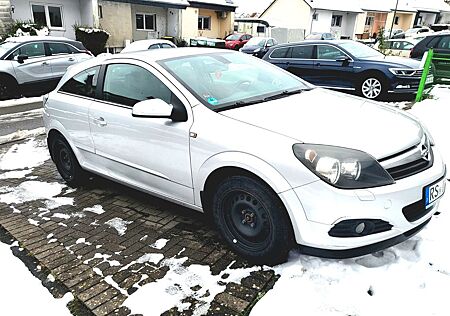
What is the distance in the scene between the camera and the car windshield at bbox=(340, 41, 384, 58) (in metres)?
9.12

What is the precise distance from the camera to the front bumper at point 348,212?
90.6 inches

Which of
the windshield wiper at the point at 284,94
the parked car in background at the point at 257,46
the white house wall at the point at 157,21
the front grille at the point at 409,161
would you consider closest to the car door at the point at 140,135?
the windshield wiper at the point at 284,94

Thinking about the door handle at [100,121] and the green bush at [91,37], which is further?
the green bush at [91,37]

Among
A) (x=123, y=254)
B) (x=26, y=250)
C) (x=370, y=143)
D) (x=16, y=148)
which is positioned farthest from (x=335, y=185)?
(x=16, y=148)

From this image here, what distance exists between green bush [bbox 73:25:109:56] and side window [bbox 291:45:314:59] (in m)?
12.9

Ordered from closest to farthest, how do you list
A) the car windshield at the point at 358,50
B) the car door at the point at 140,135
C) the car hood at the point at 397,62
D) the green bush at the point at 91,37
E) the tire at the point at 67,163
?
the car door at the point at 140,135 → the tire at the point at 67,163 → the car hood at the point at 397,62 → the car windshield at the point at 358,50 → the green bush at the point at 91,37

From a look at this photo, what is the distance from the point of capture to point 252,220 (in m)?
2.73

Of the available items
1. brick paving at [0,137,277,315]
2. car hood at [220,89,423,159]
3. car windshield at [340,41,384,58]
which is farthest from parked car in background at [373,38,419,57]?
brick paving at [0,137,277,315]

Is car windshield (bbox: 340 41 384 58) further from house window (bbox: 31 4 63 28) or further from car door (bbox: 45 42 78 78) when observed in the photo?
house window (bbox: 31 4 63 28)

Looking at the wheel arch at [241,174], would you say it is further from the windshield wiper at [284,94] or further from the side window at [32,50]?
the side window at [32,50]

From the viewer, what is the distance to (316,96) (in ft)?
11.2

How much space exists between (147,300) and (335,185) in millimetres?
1444

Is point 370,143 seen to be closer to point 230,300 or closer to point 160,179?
point 230,300

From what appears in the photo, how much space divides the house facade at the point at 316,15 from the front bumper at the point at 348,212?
3605 cm
